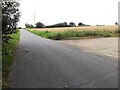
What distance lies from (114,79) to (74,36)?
119 ft

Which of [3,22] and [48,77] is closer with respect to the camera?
[48,77]

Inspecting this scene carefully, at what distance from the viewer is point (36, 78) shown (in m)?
10.0

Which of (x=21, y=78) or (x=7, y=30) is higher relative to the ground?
(x=7, y=30)

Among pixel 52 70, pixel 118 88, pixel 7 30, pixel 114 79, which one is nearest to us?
pixel 118 88

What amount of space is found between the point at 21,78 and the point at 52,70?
75.9 inches

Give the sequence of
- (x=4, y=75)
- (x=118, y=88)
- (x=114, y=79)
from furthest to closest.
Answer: (x=4, y=75), (x=114, y=79), (x=118, y=88)

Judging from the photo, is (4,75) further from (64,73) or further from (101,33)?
(101,33)

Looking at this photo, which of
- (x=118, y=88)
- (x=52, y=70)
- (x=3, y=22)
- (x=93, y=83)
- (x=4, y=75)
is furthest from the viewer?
(x=3, y=22)

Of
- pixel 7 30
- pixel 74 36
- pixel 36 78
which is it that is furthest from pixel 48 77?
pixel 74 36

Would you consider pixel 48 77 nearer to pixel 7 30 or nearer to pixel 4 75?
pixel 4 75

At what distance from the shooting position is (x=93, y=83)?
895 cm

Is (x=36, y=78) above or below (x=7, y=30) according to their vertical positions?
below

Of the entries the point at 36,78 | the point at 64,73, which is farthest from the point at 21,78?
the point at 64,73

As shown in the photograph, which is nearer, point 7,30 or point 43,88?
point 43,88
